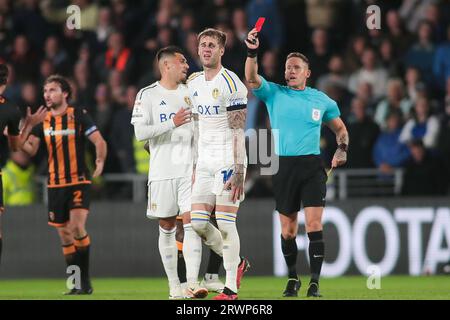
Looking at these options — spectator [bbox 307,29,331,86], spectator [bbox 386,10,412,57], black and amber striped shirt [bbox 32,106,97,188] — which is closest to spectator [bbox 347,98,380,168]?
spectator [bbox 307,29,331,86]

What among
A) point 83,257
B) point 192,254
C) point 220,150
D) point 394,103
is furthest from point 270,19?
point 192,254

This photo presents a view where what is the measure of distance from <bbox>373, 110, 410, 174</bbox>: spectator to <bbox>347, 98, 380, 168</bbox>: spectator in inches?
5.6

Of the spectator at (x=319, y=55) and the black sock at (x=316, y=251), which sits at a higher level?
the spectator at (x=319, y=55)

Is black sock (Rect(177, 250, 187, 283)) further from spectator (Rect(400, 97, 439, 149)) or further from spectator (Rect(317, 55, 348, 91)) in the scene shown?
spectator (Rect(317, 55, 348, 91))

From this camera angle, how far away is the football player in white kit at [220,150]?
1208 cm

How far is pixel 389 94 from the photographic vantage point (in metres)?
18.7

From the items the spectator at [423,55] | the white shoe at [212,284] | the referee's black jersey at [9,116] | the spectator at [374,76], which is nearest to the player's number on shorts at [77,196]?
the referee's black jersey at [9,116]

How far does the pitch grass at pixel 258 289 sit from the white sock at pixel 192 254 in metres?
0.67

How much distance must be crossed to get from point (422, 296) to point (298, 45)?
8.33 meters

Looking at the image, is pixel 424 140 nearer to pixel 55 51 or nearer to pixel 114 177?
pixel 114 177

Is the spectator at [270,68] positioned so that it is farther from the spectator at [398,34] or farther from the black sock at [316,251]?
the black sock at [316,251]

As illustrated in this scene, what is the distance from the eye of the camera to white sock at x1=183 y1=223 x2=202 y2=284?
12453mm

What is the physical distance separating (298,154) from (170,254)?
66.3 inches

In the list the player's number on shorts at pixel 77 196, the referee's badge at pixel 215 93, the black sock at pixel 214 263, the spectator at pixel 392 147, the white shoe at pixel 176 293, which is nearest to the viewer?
the referee's badge at pixel 215 93
